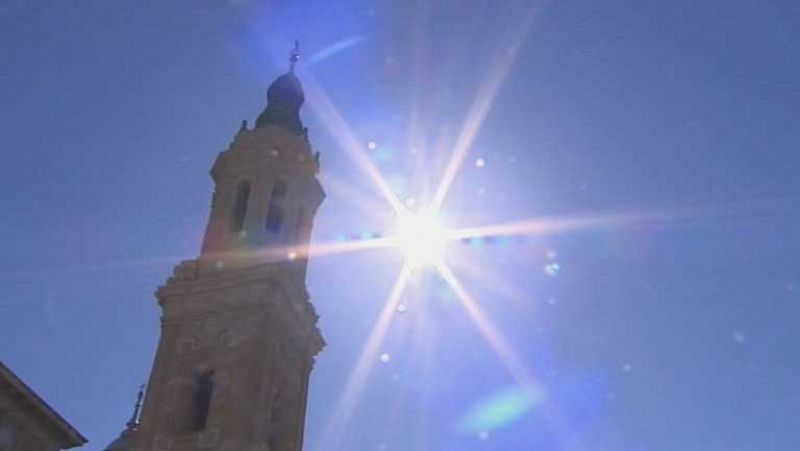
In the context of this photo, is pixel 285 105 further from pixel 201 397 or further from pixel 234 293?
pixel 201 397

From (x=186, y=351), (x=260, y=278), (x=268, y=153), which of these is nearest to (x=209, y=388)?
(x=186, y=351)

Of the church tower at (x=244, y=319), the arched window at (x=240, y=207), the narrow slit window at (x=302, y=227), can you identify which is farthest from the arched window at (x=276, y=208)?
the arched window at (x=240, y=207)

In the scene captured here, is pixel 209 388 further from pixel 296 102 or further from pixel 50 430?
pixel 296 102

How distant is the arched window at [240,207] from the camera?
34.3m

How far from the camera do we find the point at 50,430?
2523 centimetres

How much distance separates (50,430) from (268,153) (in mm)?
13221

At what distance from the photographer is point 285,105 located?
38.9m

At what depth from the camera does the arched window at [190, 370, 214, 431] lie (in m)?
30.0

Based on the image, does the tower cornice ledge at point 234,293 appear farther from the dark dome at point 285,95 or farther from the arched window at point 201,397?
the dark dome at point 285,95

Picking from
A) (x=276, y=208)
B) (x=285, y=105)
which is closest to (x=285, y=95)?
(x=285, y=105)

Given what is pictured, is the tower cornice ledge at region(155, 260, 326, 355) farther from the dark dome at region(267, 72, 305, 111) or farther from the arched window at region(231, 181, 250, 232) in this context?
the dark dome at region(267, 72, 305, 111)

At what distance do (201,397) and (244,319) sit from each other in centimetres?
249

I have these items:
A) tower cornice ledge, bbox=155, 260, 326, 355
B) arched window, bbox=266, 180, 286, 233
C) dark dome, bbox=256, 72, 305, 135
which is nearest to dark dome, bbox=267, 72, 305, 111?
dark dome, bbox=256, 72, 305, 135

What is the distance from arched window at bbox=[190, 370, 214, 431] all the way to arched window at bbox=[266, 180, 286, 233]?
226 inches
